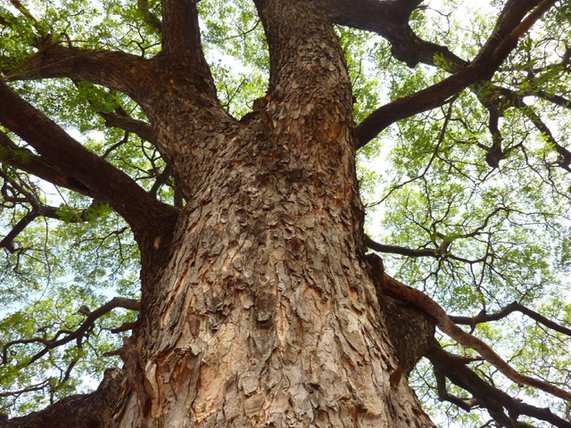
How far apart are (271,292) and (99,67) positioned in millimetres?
3058

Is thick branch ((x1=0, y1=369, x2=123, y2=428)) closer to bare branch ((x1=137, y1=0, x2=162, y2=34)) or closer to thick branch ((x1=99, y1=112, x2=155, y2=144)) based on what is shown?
thick branch ((x1=99, y1=112, x2=155, y2=144))

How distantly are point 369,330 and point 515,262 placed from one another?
14.9ft

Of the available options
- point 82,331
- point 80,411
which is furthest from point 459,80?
point 82,331

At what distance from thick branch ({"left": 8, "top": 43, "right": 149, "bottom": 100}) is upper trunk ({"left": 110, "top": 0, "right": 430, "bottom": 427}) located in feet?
3.38

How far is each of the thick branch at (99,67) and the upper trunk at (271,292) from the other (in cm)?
103

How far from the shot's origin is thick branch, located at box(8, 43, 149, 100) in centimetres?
352

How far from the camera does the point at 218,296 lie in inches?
62.2

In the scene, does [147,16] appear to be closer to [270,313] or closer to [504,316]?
[270,313]

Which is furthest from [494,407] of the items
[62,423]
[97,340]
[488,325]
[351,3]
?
[351,3]

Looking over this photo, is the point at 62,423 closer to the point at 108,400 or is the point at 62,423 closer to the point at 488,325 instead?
the point at 108,400

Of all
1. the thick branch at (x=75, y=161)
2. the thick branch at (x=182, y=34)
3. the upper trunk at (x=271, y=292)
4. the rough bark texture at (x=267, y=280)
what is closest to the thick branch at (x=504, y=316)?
the rough bark texture at (x=267, y=280)

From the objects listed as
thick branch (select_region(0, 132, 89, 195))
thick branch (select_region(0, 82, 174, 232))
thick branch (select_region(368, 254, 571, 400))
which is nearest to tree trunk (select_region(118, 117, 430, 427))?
thick branch (select_region(0, 82, 174, 232))

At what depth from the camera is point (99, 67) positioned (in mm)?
3668

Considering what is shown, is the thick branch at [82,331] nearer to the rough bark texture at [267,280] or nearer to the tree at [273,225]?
the tree at [273,225]
